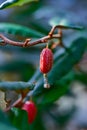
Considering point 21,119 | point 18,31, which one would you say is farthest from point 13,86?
point 18,31

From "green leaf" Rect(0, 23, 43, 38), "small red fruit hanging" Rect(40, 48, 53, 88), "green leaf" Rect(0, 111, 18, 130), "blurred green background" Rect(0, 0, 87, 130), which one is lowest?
"blurred green background" Rect(0, 0, 87, 130)

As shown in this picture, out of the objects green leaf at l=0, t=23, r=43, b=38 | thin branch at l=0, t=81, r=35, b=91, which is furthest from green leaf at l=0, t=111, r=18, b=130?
green leaf at l=0, t=23, r=43, b=38

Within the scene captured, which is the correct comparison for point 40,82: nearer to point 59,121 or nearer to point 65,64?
point 65,64

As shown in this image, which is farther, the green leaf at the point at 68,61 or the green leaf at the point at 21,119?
the green leaf at the point at 68,61

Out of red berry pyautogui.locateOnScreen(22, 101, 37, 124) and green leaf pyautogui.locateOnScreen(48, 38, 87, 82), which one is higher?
green leaf pyautogui.locateOnScreen(48, 38, 87, 82)

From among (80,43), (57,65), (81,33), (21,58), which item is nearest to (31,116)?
(57,65)

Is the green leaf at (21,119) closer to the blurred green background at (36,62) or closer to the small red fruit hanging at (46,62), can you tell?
the small red fruit hanging at (46,62)

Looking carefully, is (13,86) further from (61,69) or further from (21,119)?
(61,69)

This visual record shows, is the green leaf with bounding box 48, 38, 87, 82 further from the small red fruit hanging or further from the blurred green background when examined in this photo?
the small red fruit hanging

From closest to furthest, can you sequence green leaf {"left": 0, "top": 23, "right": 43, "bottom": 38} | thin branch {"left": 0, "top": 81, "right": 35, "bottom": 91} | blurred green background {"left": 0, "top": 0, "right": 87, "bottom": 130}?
thin branch {"left": 0, "top": 81, "right": 35, "bottom": 91} < green leaf {"left": 0, "top": 23, "right": 43, "bottom": 38} < blurred green background {"left": 0, "top": 0, "right": 87, "bottom": 130}

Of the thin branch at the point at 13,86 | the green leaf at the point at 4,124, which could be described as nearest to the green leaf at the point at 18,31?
the thin branch at the point at 13,86

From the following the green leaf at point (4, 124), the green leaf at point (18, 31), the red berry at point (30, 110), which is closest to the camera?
the green leaf at point (4, 124)
